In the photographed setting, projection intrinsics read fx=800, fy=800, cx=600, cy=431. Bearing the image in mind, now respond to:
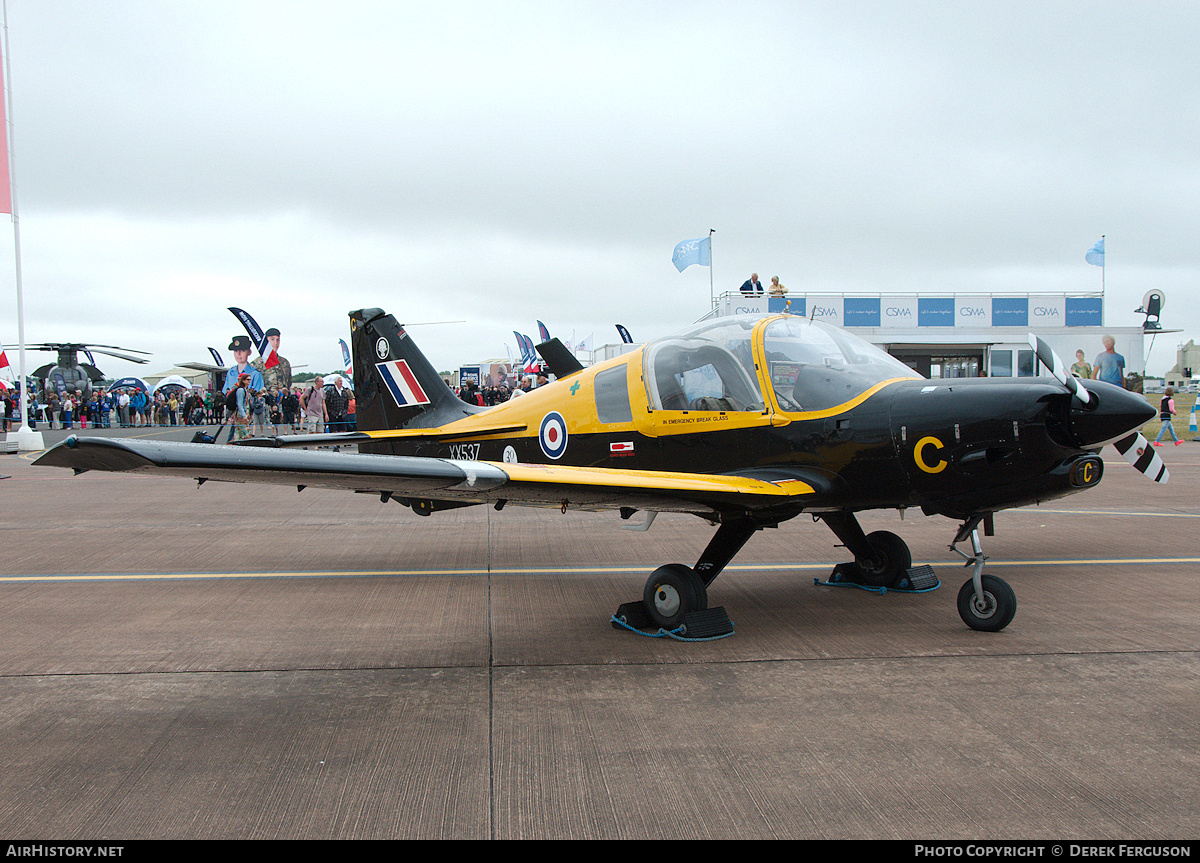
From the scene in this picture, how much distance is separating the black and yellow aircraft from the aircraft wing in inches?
0.6

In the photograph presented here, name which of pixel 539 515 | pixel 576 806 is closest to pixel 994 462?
pixel 576 806

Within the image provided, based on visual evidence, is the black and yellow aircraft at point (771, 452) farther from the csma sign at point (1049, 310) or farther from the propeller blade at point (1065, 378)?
the csma sign at point (1049, 310)

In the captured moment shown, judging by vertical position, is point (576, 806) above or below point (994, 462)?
below

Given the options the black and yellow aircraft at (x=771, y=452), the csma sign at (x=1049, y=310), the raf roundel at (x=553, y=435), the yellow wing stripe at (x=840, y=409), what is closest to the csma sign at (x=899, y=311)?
the csma sign at (x=1049, y=310)

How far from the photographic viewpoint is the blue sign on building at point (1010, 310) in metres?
30.2

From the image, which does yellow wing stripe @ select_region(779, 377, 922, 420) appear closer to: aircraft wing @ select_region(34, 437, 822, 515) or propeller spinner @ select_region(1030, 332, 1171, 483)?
aircraft wing @ select_region(34, 437, 822, 515)

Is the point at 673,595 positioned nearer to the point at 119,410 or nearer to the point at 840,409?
the point at 840,409

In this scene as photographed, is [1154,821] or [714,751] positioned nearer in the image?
[1154,821]

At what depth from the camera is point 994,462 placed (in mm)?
4867

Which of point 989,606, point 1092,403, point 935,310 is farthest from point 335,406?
point 1092,403

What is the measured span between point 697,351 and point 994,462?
217 centimetres

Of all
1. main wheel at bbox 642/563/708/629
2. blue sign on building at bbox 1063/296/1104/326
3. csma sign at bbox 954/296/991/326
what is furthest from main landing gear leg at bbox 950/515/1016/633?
blue sign on building at bbox 1063/296/1104/326

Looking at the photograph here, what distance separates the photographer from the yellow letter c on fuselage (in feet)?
16.4

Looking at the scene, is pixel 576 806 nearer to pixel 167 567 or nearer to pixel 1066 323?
pixel 167 567
